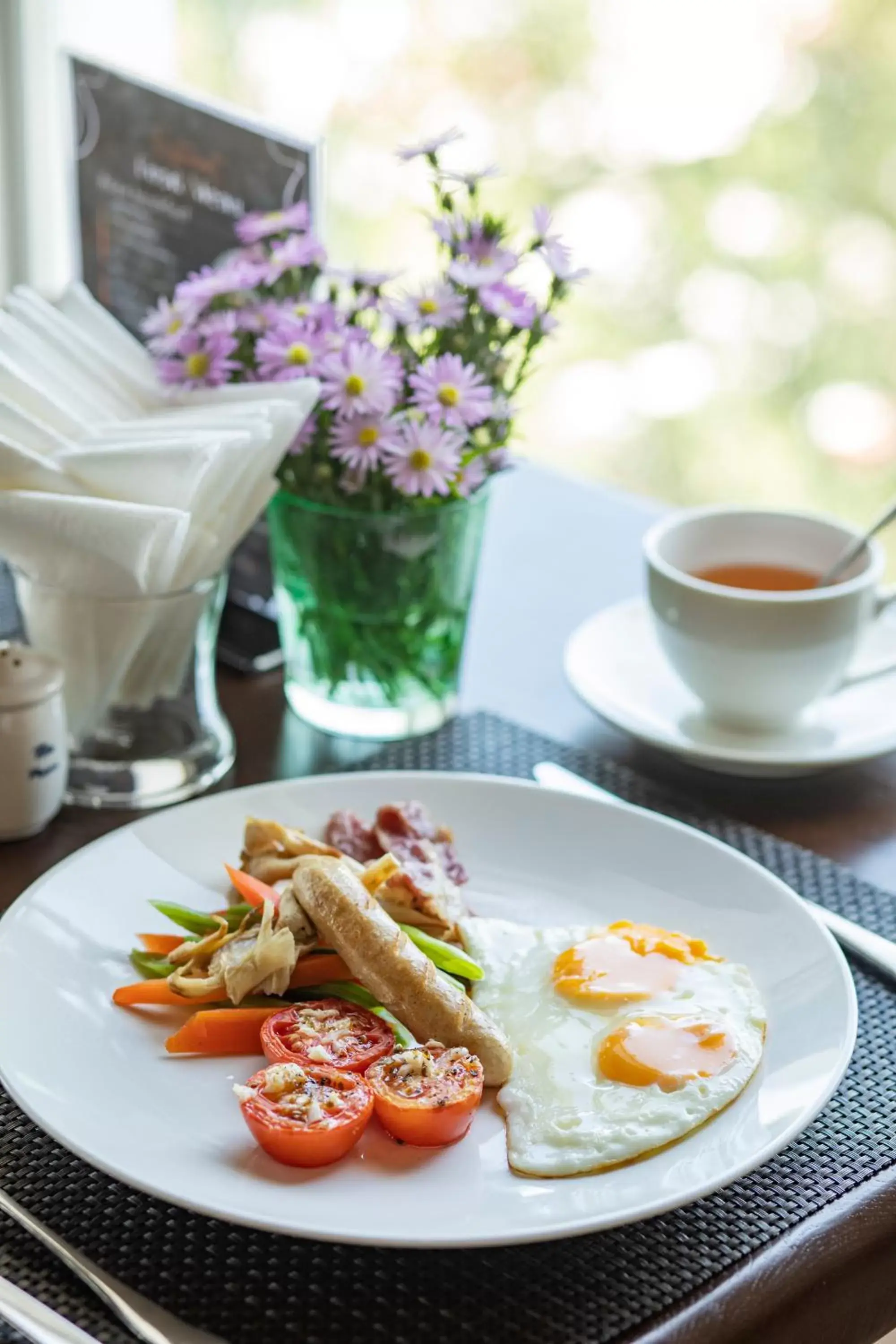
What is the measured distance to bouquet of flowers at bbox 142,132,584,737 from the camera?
139cm

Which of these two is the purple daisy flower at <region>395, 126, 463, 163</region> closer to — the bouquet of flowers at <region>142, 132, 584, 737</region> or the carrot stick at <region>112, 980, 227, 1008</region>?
the bouquet of flowers at <region>142, 132, 584, 737</region>

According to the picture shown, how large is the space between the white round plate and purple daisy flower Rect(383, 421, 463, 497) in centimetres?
26

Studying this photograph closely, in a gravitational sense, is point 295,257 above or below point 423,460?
above

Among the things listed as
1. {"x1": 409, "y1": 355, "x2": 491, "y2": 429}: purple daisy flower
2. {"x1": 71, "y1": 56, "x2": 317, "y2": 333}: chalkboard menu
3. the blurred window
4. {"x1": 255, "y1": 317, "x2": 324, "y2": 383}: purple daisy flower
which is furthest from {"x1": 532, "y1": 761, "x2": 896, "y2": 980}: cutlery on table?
the blurred window

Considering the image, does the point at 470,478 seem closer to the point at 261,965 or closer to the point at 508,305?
the point at 508,305

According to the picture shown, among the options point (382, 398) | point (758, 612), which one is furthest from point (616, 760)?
point (382, 398)

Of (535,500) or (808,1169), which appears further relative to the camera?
(535,500)

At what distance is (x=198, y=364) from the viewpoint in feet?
4.88

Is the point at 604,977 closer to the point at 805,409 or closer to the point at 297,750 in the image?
the point at 297,750

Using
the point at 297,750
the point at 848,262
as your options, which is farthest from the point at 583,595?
the point at 848,262

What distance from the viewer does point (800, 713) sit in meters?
1.59

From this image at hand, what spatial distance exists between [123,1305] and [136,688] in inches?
25.8

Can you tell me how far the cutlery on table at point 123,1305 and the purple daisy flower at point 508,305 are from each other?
2.80ft

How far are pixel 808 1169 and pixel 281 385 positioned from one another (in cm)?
78
